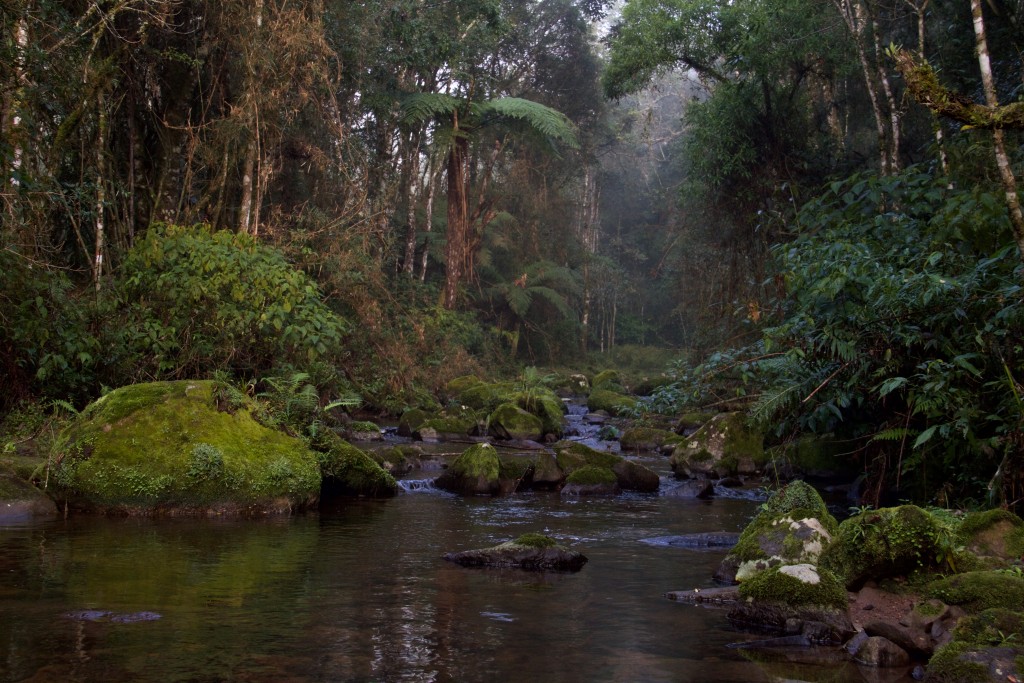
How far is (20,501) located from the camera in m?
7.86

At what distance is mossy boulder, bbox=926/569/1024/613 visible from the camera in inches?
186

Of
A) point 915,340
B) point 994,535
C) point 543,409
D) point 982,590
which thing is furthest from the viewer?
point 543,409

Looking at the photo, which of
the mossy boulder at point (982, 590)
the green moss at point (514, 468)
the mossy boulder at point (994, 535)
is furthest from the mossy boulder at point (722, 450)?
the mossy boulder at point (982, 590)

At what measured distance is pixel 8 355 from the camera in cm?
995

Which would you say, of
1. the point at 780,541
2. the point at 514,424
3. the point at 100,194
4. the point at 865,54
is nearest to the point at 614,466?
the point at 514,424

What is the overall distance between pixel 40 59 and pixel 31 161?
170 cm

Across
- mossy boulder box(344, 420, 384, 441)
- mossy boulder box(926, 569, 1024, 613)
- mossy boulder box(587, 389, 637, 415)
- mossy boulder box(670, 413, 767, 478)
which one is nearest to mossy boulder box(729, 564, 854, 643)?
mossy boulder box(926, 569, 1024, 613)

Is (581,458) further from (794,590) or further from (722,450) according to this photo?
(794,590)

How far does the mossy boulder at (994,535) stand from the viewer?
546 cm

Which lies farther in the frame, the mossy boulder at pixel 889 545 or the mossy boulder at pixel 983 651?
the mossy boulder at pixel 889 545

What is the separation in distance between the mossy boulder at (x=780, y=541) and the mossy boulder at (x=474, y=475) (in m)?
4.23

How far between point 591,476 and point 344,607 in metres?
5.66

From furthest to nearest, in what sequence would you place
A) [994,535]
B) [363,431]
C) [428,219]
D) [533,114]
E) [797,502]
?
[428,219], [533,114], [363,431], [797,502], [994,535]

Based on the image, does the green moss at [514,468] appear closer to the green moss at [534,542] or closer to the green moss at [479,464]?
the green moss at [479,464]
